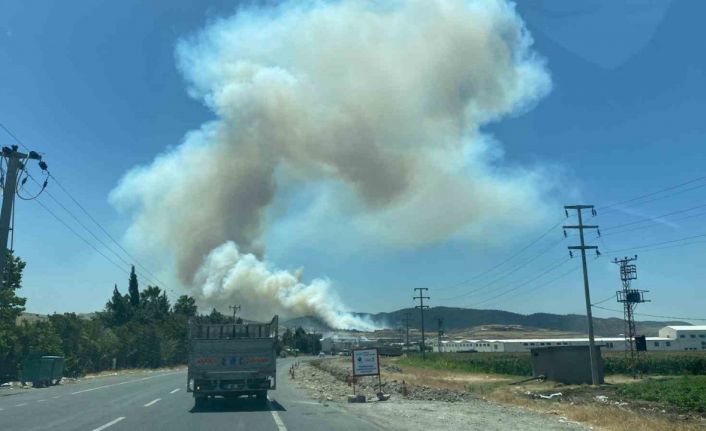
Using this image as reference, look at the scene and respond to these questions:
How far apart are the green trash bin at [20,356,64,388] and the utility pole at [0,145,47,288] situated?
39.9ft

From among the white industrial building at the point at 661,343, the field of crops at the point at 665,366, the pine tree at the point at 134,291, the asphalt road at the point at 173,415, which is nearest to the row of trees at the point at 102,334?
the pine tree at the point at 134,291

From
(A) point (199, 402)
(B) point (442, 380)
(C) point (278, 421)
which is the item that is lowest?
(B) point (442, 380)

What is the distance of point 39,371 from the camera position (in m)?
40.7

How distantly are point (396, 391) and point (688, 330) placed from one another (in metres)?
156

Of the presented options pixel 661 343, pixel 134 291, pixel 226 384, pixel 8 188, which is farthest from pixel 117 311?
pixel 661 343

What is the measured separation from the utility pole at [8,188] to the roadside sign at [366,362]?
56.5ft

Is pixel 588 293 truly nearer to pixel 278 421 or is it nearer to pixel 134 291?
pixel 278 421

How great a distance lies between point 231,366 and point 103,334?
49881mm

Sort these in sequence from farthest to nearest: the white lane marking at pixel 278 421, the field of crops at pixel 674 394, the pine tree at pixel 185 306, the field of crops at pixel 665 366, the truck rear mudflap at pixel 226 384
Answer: the pine tree at pixel 185 306 < the field of crops at pixel 665 366 < the field of crops at pixel 674 394 < the truck rear mudflap at pixel 226 384 < the white lane marking at pixel 278 421

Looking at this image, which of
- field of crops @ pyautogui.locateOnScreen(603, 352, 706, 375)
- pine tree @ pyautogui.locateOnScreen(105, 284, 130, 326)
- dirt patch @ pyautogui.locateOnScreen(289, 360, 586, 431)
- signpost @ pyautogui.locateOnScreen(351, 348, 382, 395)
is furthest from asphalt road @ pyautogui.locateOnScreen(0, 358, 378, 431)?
pine tree @ pyautogui.locateOnScreen(105, 284, 130, 326)

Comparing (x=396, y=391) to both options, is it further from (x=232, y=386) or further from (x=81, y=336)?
(x=81, y=336)

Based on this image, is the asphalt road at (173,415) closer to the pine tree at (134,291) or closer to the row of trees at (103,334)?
the row of trees at (103,334)

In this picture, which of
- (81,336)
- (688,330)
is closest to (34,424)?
(81,336)

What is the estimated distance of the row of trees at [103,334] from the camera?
143ft
